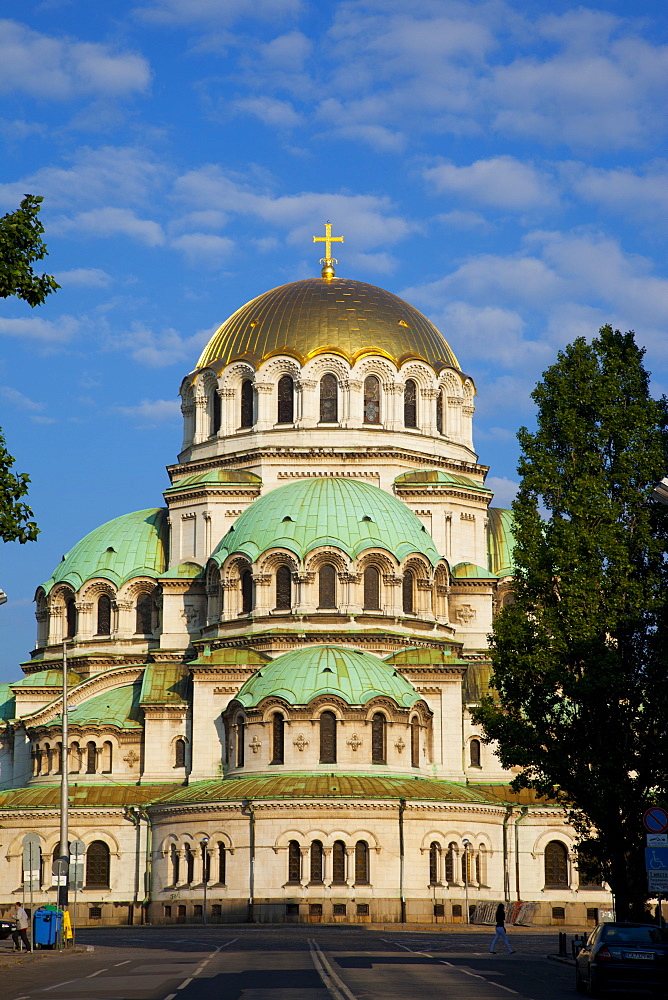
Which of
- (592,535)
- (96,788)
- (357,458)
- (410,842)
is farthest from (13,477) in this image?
(357,458)

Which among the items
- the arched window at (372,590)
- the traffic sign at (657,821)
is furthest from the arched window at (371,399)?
the traffic sign at (657,821)

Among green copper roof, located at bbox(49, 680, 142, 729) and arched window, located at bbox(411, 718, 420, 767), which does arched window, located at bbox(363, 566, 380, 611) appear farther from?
green copper roof, located at bbox(49, 680, 142, 729)

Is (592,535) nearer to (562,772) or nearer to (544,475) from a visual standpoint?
(544,475)

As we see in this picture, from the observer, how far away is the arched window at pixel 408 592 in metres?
65.2

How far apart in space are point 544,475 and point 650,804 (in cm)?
823

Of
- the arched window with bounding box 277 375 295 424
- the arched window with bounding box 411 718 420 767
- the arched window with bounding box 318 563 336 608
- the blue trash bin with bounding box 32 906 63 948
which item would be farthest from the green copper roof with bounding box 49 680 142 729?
the blue trash bin with bounding box 32 906 63 948

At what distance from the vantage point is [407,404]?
234 ft

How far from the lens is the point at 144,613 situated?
232 feet

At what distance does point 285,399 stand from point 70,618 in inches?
547

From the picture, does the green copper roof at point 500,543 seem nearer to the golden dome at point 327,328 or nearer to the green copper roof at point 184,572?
the golden dome at point 327,328

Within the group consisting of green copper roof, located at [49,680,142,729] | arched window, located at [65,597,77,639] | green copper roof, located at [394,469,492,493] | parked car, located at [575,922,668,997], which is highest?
green copper roof, located at [394,469,492,493]

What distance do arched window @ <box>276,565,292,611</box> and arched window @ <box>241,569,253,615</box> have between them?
115 cm

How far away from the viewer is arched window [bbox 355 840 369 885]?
5707 centimetres

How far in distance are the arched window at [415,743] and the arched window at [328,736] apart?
367 centimetres
